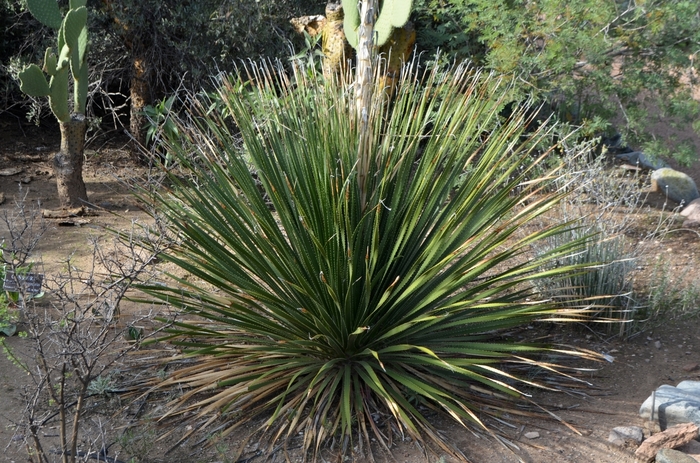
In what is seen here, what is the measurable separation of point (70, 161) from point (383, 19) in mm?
3690

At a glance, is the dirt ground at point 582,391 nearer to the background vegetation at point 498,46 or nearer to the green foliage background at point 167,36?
the background vegetation at point 498,46

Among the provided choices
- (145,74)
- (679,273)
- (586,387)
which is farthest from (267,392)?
(145,74)

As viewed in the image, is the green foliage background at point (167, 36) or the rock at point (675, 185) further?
the rock at point (675, 185)

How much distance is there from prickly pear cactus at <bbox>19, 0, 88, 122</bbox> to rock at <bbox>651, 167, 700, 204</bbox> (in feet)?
17.1

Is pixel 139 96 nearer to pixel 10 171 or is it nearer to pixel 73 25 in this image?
pixel 10 171

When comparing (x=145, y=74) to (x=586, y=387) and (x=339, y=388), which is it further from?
(x=586, y=387)

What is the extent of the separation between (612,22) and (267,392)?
4.43 metres

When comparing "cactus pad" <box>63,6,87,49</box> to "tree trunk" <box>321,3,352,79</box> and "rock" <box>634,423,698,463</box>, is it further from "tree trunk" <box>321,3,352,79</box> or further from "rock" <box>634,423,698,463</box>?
"rock" <box>634,423,698,463</box>

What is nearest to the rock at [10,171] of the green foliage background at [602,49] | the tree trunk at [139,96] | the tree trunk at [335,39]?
the tree trunk at [139,96]

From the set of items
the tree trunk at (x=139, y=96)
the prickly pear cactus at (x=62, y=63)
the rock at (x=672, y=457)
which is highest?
the prickly pear cactus at (x=62, y=63)

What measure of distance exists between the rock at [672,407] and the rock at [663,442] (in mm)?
135

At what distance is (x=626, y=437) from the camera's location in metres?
3.25

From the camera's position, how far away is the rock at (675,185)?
718cm

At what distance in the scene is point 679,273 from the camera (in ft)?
17.0
